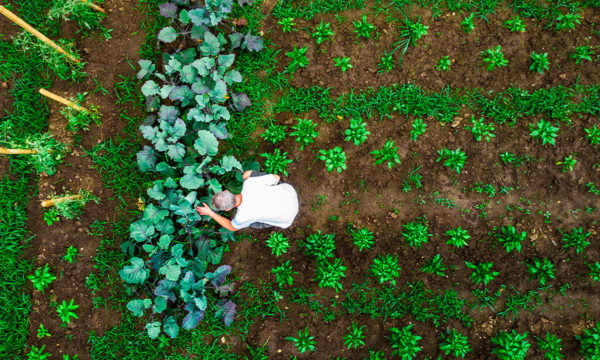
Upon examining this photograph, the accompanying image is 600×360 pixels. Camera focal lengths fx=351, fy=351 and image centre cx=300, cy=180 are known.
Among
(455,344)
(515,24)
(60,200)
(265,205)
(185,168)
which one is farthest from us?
(515,24)

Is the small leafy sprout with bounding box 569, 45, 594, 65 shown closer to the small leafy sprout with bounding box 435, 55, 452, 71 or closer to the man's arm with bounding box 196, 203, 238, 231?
the small leafy sprout with bounding box 435, 55, 452, 71

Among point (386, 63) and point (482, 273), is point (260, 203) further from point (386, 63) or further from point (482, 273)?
point (482, 273)

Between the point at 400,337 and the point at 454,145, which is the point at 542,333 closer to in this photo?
the point at 400,337

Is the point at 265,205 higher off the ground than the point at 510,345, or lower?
higher

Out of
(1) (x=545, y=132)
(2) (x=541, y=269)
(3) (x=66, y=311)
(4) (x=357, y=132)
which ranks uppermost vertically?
(1) (x=545, y=132)

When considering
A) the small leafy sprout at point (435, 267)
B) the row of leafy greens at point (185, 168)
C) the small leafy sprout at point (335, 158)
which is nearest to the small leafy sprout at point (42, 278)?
the row of leafy greens at point (185, 168)

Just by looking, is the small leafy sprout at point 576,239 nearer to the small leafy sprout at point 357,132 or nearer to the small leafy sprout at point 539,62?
the small leafy sprout at point 539,62

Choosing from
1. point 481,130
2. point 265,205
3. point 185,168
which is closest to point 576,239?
point 481,130

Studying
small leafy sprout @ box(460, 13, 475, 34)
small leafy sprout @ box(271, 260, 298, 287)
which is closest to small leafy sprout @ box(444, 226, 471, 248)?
small leafy sprout @ box(271, 260, 298, 287)
